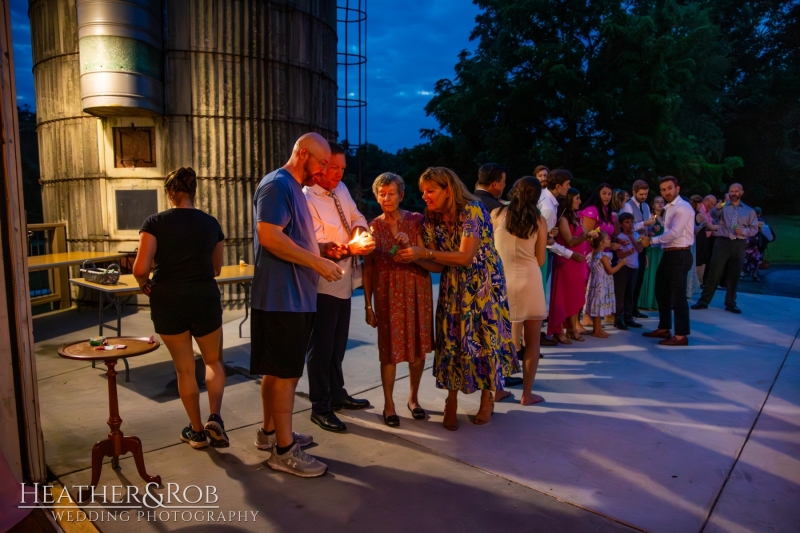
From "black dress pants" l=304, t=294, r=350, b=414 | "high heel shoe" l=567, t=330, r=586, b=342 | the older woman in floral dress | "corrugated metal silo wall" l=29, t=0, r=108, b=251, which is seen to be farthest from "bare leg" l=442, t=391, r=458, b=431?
"corrugated metal silo wall" l=29, t=0, r=108, b=251

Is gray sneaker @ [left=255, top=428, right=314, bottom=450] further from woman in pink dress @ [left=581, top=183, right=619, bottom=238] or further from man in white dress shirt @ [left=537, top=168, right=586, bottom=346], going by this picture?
woman in pink dress @ [left=581, top=183, right=619, bottom=238]

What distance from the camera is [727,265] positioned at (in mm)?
8617

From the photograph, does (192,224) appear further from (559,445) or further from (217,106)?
(217,106)

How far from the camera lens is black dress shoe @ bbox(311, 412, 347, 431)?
4.00m

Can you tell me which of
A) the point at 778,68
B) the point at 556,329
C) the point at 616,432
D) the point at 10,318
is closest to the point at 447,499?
the point at 616,432

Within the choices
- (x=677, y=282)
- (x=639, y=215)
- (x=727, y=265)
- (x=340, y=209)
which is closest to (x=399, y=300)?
(x=340, y=209)

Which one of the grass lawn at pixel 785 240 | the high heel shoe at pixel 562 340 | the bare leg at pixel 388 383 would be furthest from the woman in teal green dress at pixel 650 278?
the grass lawn at pixel 785 240

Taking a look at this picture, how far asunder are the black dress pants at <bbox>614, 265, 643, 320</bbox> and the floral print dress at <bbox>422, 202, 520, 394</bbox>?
377 centimetres

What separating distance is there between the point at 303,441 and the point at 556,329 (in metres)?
3.63

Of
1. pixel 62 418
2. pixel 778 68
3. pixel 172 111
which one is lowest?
pixel 62 418

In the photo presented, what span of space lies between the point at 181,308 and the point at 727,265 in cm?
813

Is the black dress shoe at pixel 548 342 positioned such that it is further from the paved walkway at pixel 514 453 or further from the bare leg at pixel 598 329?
the bare leg at pixel 598 329

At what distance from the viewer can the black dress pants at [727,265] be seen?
839cm

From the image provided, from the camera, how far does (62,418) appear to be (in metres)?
4.23
